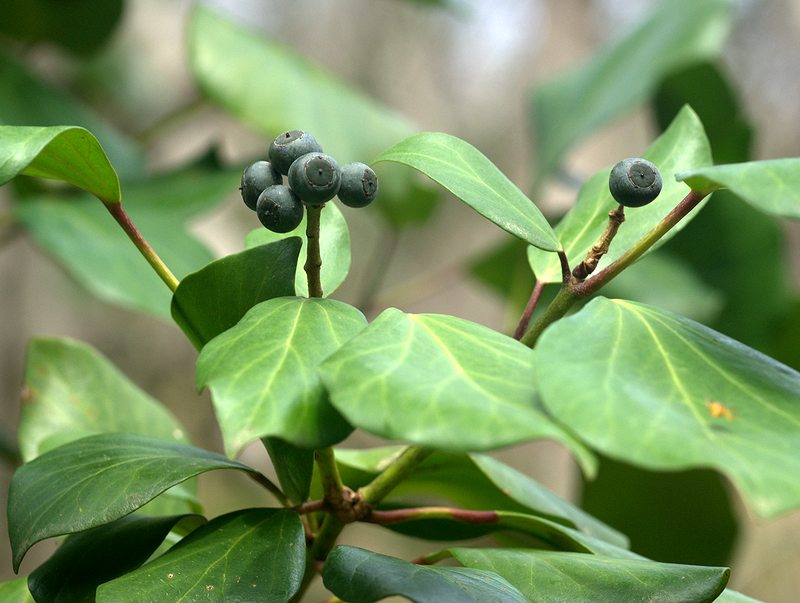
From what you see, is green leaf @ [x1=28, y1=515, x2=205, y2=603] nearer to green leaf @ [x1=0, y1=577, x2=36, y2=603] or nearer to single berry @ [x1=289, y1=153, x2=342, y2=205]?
green leaf @ [x1=0, y1=577, x2=36, y2=603]

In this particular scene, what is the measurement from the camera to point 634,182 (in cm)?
39

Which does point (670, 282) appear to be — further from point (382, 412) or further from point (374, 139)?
point (382, 412)

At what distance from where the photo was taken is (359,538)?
263 centimetres

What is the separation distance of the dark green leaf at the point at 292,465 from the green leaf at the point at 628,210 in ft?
0.49

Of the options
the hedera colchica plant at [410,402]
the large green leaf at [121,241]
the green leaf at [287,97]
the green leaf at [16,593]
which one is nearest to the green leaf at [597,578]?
the hedera colchica plant at [410,402]

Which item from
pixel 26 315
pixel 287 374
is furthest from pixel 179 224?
pixel 26 315

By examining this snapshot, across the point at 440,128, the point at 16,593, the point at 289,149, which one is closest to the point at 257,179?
the point at 289,149

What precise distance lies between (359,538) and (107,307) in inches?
36.8

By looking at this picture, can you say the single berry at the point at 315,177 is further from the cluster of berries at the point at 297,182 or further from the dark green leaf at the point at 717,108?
the dark green leaf at the point at 717,108

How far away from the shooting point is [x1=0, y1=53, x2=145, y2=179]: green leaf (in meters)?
1.22

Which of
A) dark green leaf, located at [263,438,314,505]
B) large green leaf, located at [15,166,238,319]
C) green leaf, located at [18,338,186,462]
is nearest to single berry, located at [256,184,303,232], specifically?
dark green leaf, located at [263,438,314,505]

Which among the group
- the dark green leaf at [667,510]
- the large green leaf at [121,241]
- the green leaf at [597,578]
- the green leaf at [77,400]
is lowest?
the dark green leaf at [667,510]

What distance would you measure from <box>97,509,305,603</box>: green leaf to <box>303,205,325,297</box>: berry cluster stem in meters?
0.11

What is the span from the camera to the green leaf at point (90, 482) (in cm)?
40
